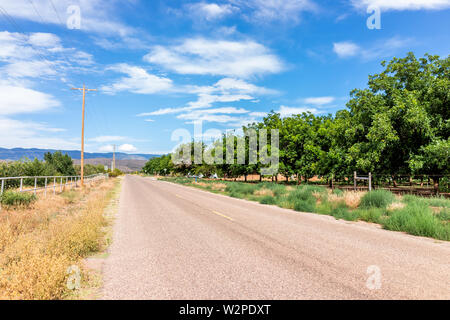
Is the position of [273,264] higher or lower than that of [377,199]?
lower

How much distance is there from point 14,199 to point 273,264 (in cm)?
→ 1143

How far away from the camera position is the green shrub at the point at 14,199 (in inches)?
435

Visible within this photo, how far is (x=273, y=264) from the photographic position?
5262 millimetres

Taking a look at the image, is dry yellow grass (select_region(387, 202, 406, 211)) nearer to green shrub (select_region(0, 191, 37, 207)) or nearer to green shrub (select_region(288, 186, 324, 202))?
green shrub (select_region(288, 186, 324, 202))

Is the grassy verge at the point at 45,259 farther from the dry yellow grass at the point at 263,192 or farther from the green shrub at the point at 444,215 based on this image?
the dry yellow grass at the point at 263,192

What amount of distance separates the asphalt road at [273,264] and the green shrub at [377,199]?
390 cm

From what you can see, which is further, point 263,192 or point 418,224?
point 263,192

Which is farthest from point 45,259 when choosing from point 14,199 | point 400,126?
point 400,126

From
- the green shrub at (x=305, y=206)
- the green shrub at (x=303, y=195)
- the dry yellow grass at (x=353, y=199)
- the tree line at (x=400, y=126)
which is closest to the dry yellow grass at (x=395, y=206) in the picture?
the dry yellow grass at (x=353, y=199)

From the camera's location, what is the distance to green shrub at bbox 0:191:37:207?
1106cm

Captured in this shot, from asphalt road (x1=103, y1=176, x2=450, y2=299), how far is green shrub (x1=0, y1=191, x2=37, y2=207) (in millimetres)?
5528

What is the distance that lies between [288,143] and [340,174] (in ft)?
28.5

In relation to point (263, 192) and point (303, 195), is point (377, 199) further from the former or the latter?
point (263, 192)

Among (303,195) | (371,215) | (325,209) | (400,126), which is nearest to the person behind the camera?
(371,215)
